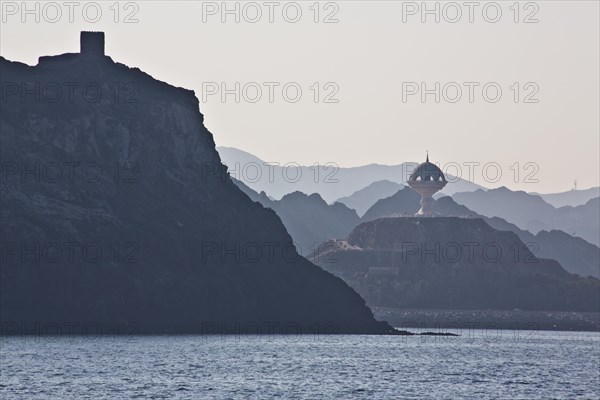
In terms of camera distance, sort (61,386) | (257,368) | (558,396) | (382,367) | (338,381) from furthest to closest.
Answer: (382,367) < (257,368) < (338,381) < (558,396) < (61,386)

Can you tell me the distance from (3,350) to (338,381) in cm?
4759

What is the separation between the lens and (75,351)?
196125mm

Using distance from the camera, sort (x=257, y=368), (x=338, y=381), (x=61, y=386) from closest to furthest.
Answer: (x=61, y=386) → (x=338, y=381) → (x=257, y=368)

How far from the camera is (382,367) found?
195m

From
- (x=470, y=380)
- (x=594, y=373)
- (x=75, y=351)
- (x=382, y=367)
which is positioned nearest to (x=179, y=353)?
(x=75, y=351)

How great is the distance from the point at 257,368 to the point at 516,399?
132 feet

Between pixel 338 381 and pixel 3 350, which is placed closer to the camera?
pixel 338 381

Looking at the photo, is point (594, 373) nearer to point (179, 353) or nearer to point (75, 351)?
point (179, 353)

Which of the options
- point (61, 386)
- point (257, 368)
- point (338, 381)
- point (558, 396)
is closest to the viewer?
point (61, 386)

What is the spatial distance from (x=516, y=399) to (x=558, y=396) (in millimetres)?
7394

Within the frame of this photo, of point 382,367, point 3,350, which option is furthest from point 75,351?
point 382,367

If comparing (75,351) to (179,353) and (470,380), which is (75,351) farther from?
(470,380)

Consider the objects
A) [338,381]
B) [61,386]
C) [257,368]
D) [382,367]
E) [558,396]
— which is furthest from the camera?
[382,367]

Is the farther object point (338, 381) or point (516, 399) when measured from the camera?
point (338, 381)
